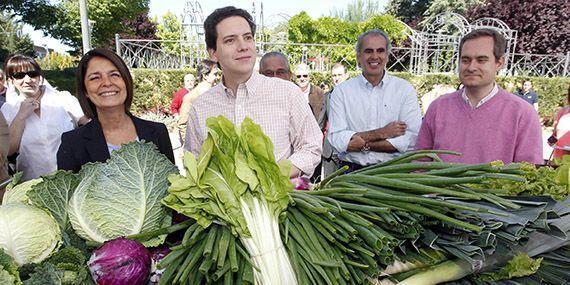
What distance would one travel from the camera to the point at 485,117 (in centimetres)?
228

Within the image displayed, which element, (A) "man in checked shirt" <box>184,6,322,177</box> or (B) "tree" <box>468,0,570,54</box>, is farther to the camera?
(B) "tree" <box>468,0,570,54</box>

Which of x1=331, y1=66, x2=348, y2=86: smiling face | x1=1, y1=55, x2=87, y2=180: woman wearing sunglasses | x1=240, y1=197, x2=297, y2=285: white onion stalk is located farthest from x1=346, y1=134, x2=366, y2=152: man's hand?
x1=331, y1=66, x2=348, y2=86: smiling face

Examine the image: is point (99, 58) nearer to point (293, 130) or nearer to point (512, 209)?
point (293, 130)

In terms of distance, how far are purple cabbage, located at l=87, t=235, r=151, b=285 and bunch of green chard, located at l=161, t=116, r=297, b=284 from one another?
128 millimetres

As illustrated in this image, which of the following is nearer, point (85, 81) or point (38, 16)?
point (85, 81)

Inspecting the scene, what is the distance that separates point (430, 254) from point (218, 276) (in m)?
0.69

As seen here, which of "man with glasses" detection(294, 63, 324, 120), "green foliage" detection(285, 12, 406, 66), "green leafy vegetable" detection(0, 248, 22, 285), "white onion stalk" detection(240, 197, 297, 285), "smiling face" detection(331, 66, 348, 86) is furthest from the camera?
"green foliage" detection(285, 12, 406, 66)

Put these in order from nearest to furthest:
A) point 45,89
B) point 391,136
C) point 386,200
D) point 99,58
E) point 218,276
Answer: point 218,276 → point 386,200 → point 99,58 → point 391,136 → point 45,89

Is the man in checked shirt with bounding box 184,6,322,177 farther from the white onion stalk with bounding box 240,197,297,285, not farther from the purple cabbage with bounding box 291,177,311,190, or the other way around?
the white onion stalk with bounding box 240,197,297,285

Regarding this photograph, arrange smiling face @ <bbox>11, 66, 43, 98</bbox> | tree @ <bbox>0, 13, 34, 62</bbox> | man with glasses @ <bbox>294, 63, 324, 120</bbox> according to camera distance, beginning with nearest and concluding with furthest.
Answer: smiling face @ <bbox>11, 66, 43, 98</bbox>, man with glasses @ <bbox>294, 63, 324, 120</bbox>, tree @ <bbox>0, 13, 34, 62</bbox>

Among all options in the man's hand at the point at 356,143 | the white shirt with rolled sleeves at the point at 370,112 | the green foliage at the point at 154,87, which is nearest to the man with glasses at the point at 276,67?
the white shirt with rolled sleeves at the point at 370,112

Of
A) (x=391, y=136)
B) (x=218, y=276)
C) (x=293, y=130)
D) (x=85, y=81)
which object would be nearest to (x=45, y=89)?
(x=85, y=81)

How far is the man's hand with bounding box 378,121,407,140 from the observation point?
2.82 meters

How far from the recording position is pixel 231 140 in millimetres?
1329
